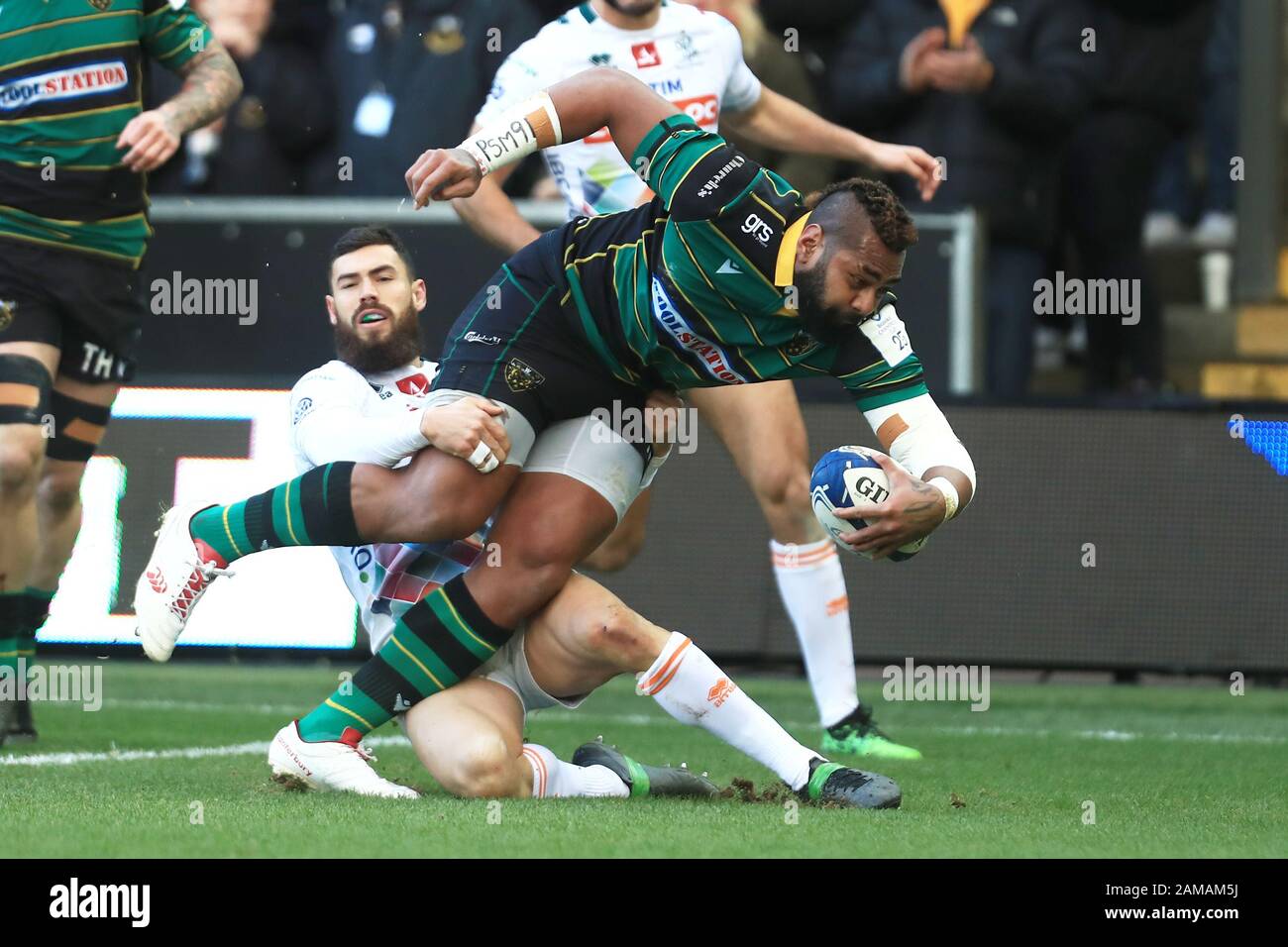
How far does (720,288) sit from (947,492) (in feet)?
2.52

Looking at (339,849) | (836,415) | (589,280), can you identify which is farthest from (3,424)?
(836,415)

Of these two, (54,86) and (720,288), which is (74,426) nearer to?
(54,86)

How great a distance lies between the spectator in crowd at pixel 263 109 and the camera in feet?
34.9

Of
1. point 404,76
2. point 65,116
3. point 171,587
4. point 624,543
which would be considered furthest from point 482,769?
point 404,76

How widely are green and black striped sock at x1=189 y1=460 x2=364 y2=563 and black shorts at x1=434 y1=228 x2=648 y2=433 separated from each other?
0.41 meters

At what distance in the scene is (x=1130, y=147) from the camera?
1038cm

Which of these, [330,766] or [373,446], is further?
[373,446]

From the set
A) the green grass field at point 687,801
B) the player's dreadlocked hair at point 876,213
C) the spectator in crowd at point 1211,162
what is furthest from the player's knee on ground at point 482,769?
the spectator in crowd at point 1211,162

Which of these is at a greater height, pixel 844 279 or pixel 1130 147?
pixel 1130 147

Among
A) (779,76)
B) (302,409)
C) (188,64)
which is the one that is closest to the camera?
(302,409)

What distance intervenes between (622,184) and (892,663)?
272 cm

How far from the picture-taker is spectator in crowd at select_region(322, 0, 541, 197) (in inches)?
404

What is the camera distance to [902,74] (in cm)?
977

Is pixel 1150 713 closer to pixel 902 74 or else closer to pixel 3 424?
pixel 902 74
